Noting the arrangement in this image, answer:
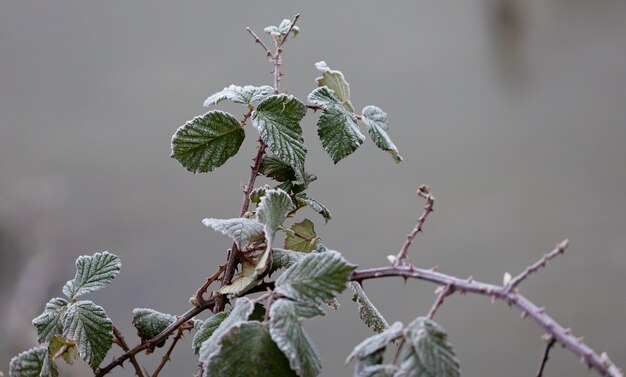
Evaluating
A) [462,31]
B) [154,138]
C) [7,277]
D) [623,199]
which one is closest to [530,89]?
[462,31]

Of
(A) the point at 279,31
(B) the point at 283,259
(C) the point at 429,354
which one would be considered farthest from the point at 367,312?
(A) the point at 279,31

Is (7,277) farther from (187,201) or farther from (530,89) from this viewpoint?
(530,89)

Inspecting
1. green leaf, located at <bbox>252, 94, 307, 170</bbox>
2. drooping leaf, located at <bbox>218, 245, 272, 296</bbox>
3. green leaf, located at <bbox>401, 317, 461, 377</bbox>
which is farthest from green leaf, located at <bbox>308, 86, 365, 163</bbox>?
green leaf, located at <bbox>401, 317, 461, 377</bbox>

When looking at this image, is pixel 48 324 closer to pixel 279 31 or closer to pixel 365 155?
pixel 279 31

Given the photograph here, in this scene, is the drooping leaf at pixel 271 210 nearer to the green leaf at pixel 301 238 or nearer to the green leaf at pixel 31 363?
the green leaf at pixel 301 238

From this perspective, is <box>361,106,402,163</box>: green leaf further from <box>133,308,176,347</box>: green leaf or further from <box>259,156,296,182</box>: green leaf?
<box>133,308,176,347</box>: green leaf

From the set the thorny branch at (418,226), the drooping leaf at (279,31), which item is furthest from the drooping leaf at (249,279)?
the drooping leaf at (279,31)
